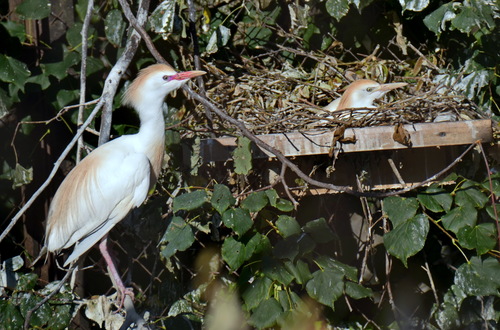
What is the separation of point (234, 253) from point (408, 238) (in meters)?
0.55

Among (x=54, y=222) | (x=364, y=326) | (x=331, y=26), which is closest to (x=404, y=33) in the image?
(x=331, y=26)

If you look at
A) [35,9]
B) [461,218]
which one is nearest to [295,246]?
[461,218]

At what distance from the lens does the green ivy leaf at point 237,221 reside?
2.24 metres

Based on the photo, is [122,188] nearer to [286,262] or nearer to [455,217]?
[286,262]

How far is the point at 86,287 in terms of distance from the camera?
3.09 m

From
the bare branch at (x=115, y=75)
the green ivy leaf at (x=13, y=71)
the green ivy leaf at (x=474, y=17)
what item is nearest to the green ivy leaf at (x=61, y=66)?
the green ivy leaf at (x=13, y=71)

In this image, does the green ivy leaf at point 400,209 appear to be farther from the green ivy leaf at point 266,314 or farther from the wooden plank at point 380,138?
the green ivy leaf at point 266,314

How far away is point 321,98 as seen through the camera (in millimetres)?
3160

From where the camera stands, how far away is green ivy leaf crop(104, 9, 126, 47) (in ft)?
9.36

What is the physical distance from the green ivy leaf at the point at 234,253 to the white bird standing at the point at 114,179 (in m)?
0.32

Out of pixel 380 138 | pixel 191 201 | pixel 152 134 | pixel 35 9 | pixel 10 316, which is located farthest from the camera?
pixel 35 9

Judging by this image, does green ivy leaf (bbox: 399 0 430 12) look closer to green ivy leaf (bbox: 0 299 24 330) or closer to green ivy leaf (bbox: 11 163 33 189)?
green ivy leaf (bbox: 11 163 33 189)

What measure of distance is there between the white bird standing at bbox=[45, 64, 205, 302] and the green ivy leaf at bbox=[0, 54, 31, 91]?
45 centimetres

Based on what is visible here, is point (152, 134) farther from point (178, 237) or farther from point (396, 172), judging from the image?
point (396, 172)
